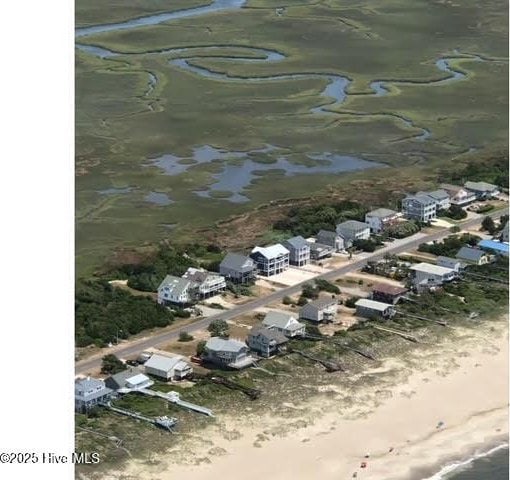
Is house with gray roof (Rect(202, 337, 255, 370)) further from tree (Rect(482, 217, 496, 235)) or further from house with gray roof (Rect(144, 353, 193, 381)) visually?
tree (Rect(482, 217, 496, 235))

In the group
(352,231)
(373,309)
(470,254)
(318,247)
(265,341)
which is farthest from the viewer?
(352,231)

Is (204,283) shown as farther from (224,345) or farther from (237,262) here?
(224,345)

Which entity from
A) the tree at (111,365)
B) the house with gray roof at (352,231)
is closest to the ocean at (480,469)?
the tree at (111,365)

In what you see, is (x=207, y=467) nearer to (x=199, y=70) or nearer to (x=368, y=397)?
(x=368, y=397)

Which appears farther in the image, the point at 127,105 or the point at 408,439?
the point at 127,105

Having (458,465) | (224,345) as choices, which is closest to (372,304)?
(224,345)

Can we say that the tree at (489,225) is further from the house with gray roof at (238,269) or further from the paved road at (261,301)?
the house with gray roof at (238,269)

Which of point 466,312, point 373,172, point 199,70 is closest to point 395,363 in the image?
point 466,312

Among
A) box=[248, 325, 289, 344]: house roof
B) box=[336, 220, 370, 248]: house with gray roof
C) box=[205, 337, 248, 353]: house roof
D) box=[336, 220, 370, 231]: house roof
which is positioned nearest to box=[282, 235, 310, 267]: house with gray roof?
box=[336, 220, 370, 248]: house with gray roof
